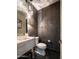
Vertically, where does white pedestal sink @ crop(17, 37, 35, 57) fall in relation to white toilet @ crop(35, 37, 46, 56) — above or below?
above

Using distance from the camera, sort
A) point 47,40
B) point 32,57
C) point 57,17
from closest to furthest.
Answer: point 32,57 < point 57,17 < point 47,40

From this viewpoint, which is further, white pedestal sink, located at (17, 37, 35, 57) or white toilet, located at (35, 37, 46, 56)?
white toilet, located at (35, 37, 46, 56)

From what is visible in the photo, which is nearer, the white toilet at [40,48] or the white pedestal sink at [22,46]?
the white pedestal sink at [22,46]

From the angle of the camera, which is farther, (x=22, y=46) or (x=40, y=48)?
(x=40, y=48)

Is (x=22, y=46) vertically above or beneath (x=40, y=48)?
above

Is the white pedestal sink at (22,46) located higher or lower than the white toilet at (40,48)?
higher
